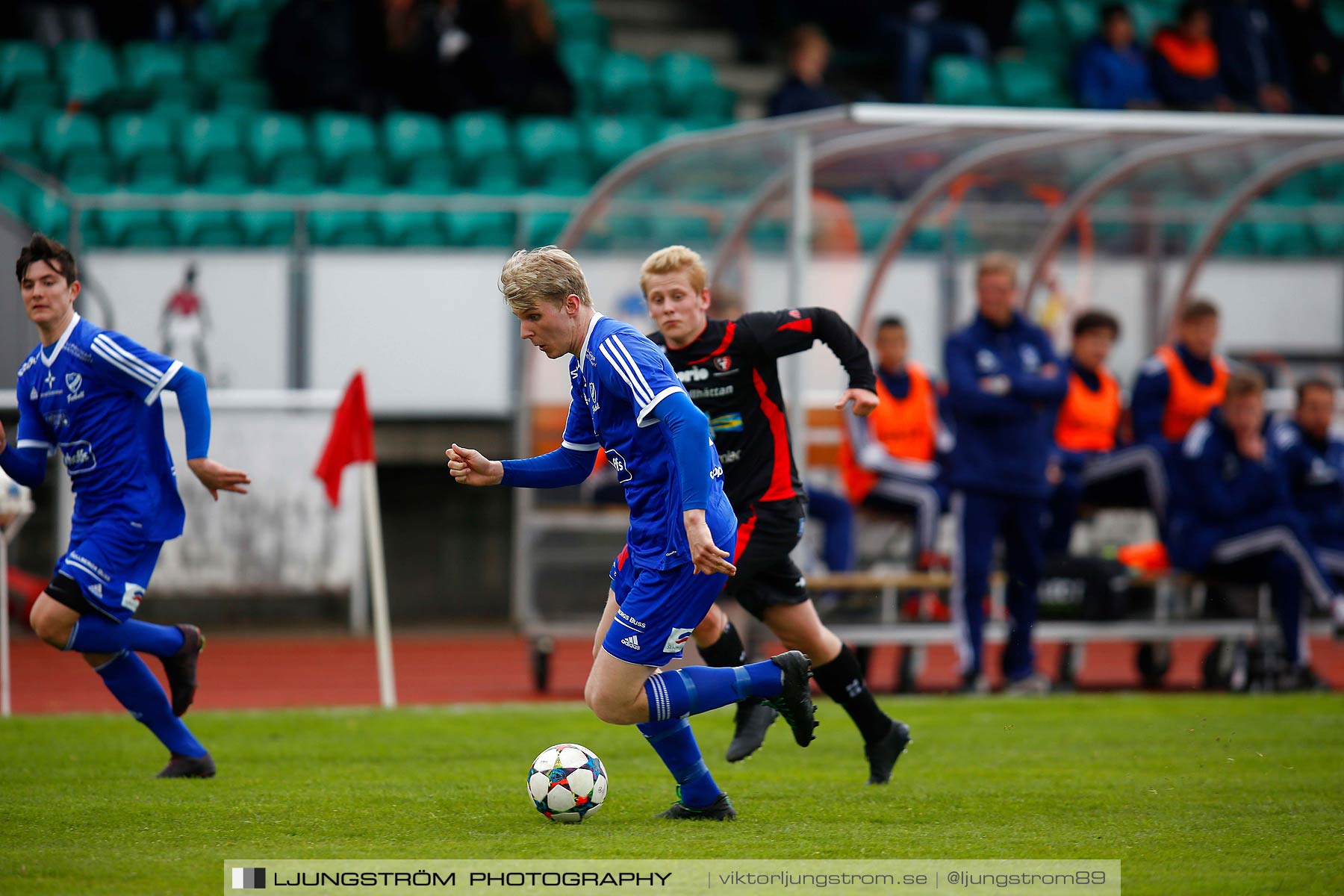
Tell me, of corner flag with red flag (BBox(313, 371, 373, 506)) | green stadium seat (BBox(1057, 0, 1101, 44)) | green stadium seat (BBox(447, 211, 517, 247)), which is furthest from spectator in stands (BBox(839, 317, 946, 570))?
green stadium seat (BBox(1057, 0, 1101, 44))

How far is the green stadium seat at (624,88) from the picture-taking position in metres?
15.3

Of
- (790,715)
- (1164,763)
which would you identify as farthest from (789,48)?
(790,715)

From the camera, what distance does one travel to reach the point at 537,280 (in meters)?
4.82

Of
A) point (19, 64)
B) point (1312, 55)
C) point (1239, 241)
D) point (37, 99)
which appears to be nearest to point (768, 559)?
point (1239, 241)

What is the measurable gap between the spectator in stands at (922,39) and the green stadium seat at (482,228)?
4.94m

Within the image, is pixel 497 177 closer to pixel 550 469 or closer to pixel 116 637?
pixel 116 637

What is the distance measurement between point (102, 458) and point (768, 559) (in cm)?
246

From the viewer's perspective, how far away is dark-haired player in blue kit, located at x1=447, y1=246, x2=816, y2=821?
4770mm

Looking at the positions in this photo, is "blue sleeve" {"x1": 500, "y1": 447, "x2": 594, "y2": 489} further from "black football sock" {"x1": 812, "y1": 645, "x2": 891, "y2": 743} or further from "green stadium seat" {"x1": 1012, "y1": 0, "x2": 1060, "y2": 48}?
"green stadium seat" {"x1": 1012, "y1": 0, "x2": 1060, "y2": 48}

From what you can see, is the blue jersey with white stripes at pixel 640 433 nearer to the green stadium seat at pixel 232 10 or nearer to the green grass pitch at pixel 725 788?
the green grass pitch at pixel 725 788

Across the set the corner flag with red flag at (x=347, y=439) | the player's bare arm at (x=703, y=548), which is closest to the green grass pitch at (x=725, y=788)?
the player's bare arm at (x=703, y=548)

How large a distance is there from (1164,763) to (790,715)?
223cm

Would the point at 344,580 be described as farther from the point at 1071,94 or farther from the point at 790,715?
the point at 1071,94

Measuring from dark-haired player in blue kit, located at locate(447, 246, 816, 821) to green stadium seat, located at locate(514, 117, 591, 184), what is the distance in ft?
30.1
